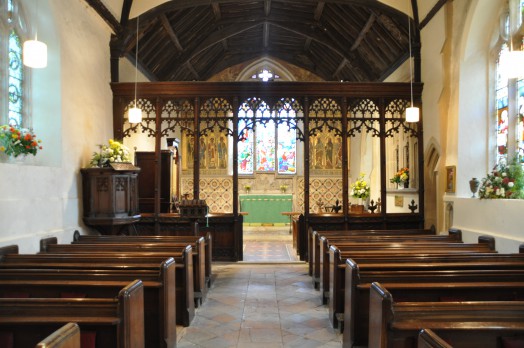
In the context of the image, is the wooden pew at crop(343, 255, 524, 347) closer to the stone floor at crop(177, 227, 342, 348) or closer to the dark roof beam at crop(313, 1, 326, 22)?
the stone floor at crop(177, 227, 342, 348)

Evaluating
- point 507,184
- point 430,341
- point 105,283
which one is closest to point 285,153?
point 507,184

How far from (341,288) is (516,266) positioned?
1402 millimetres

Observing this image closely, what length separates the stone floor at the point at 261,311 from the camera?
3793 millimetres

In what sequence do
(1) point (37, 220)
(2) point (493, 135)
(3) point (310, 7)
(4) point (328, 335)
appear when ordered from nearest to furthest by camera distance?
1. (4) point (328, 335)
2. (1) point (37, 220)
3. (2) point (493, 135)
4. (3) point (310, 7)

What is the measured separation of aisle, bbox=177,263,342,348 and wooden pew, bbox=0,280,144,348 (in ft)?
4.80

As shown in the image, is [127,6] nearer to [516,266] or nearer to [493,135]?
[493,135]


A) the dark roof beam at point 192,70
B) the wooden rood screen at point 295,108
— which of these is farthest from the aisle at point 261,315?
the dark roof beam at point 192,70

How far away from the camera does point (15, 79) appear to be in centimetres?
541

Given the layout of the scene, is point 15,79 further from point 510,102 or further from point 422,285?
point 510,102

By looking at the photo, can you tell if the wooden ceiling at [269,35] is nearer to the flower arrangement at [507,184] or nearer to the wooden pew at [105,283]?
the flower arrangement at [507,184]

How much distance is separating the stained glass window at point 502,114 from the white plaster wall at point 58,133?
5692 millimetres

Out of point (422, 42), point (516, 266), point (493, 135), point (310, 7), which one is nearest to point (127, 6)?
point (310, 7)

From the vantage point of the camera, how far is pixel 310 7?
10.2 m

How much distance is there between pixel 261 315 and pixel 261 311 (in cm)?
14
